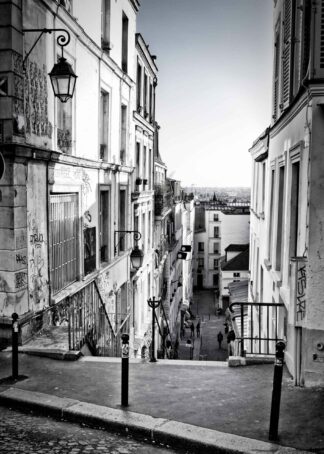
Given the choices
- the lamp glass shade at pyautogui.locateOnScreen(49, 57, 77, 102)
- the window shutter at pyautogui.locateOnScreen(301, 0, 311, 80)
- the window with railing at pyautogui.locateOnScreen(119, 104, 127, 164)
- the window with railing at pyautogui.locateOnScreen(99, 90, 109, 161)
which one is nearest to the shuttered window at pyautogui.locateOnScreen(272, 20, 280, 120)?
the window shutter at pyautogui.locateOnScreen(301, 0, 311, 80)

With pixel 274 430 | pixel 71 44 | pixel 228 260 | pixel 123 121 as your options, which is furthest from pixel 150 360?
pixel 228 260

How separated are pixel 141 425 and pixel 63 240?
6.43m

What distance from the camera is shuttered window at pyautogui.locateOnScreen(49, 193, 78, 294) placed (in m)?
10.5

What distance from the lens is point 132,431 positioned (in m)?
5.38

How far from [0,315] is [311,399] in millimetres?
5371

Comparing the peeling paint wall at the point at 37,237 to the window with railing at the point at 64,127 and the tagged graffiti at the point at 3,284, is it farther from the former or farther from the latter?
the window with railing at the point at 64,127

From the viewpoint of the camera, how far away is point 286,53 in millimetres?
10273

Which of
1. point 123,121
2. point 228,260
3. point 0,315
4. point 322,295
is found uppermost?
point 123,121

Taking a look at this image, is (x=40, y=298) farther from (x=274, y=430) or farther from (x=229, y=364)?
(x=274, y=430)

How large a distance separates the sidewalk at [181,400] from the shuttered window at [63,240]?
2.95 metres

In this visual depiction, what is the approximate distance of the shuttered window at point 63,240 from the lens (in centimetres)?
1049

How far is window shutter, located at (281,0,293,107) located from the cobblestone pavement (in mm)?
7424

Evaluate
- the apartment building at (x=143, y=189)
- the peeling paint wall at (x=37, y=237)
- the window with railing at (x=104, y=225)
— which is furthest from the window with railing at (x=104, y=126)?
the peeling paint wall at (x=37, y=237)

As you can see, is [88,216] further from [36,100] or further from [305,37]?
[305,37]
